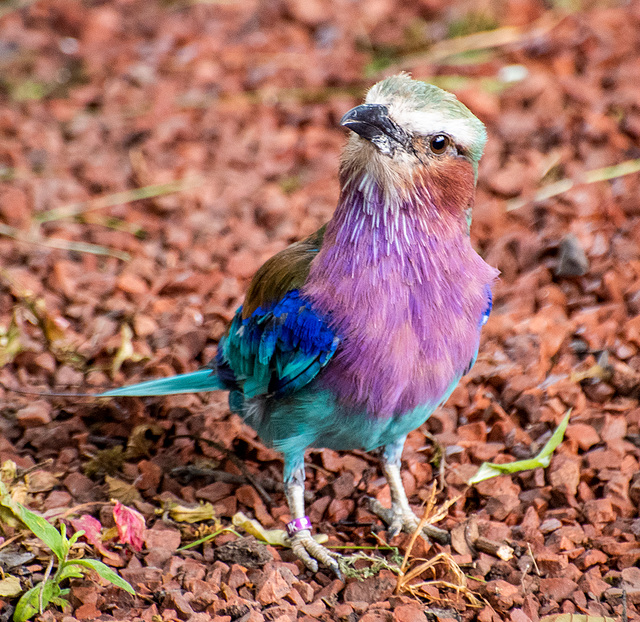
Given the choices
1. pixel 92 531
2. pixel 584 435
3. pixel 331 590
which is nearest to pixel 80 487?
pixel 92 531

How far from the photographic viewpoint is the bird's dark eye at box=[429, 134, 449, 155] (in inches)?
116

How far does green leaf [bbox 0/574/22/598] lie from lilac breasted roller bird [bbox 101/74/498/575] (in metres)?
1.00

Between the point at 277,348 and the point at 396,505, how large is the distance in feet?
2.68

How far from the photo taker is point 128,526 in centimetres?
321

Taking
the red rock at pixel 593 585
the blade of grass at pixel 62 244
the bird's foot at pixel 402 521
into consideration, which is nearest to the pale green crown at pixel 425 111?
the bird's foot at pixel 402 521

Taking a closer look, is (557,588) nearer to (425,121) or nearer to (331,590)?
(331,590)

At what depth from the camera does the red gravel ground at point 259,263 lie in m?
3.15

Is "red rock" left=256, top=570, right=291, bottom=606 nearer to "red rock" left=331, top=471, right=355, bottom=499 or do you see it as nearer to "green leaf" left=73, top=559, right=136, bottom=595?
"green leaf" left=73, top=559, right=136, bottom=595

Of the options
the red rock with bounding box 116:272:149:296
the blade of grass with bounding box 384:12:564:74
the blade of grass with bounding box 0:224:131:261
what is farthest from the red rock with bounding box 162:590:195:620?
the blade of grass with bounding box 384:12:564:74

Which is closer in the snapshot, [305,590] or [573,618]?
[573,618]

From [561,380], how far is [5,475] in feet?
7.72

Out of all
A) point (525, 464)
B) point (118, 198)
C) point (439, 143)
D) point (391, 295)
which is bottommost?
point (525, 464)

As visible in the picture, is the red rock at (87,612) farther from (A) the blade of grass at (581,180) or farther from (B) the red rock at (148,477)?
(A) the blade of grass at (581,180)

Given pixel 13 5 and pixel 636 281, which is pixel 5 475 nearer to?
pixel 636 281
